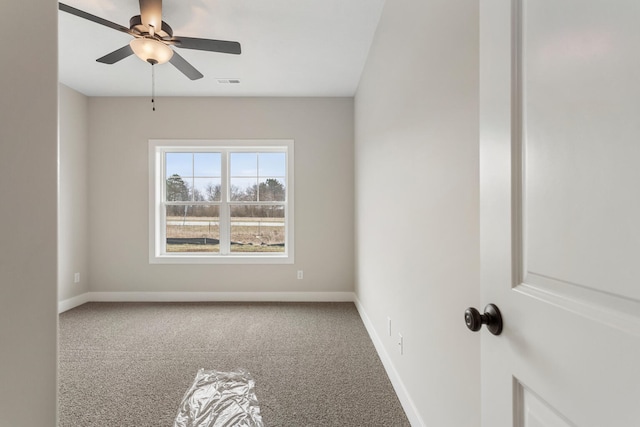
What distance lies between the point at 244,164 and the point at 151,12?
2.39 m

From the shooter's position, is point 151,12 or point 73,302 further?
point 73,302

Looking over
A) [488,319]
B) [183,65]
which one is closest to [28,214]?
[488,319]

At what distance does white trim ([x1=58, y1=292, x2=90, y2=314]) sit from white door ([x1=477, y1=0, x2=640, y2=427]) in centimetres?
468

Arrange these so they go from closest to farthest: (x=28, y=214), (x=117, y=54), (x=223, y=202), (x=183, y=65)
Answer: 1. (x=28, y=214)
2. (x=117, y=54)
3. (x=183, y=65)
4. (x=223, y=202)

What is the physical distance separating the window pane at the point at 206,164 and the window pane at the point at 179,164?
0.07 m

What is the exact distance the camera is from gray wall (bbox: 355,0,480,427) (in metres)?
1.14

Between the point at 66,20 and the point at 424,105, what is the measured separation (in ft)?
9.64

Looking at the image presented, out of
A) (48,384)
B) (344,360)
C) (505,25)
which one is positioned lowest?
(344,360)

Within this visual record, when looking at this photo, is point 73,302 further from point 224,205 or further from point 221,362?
point 221,362

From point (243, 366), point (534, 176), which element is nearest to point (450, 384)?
point (534, 176)

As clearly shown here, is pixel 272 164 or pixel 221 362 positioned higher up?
pixel 272 164

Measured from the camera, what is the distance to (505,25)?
0.68 m

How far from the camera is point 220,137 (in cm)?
427

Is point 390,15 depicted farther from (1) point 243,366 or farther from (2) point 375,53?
(1) point 243,366
